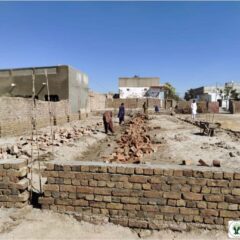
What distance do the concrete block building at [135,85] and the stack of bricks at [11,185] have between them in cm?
5196

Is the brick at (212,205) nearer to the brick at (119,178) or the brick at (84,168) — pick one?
the brick at (119,178)

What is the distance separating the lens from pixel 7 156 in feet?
24.9

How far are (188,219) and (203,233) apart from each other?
0.80ft

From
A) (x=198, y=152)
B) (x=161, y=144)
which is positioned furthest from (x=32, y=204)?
(x=161, y=144)

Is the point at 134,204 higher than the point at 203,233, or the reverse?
the point at 134,204

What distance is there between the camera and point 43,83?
21.4 m

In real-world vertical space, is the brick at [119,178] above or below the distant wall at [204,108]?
below

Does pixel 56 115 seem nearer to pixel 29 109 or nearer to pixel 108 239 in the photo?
pixel 29 109

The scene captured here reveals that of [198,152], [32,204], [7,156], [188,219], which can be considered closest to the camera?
[188,219]

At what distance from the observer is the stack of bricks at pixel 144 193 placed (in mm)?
3648

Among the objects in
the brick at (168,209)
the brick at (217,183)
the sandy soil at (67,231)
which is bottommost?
the sandy soil at (67,231)

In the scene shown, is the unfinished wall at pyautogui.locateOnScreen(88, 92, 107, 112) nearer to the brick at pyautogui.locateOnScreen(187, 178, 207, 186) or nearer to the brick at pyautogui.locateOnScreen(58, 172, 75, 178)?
the brick at pyautogui.locateOnScreen(58, 172, 75, 178)

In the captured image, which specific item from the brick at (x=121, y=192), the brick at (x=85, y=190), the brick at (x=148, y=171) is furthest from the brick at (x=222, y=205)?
the brick at (x=85, y=190)

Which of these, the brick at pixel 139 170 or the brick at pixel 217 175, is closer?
Result: the brick at pixel 217 175
